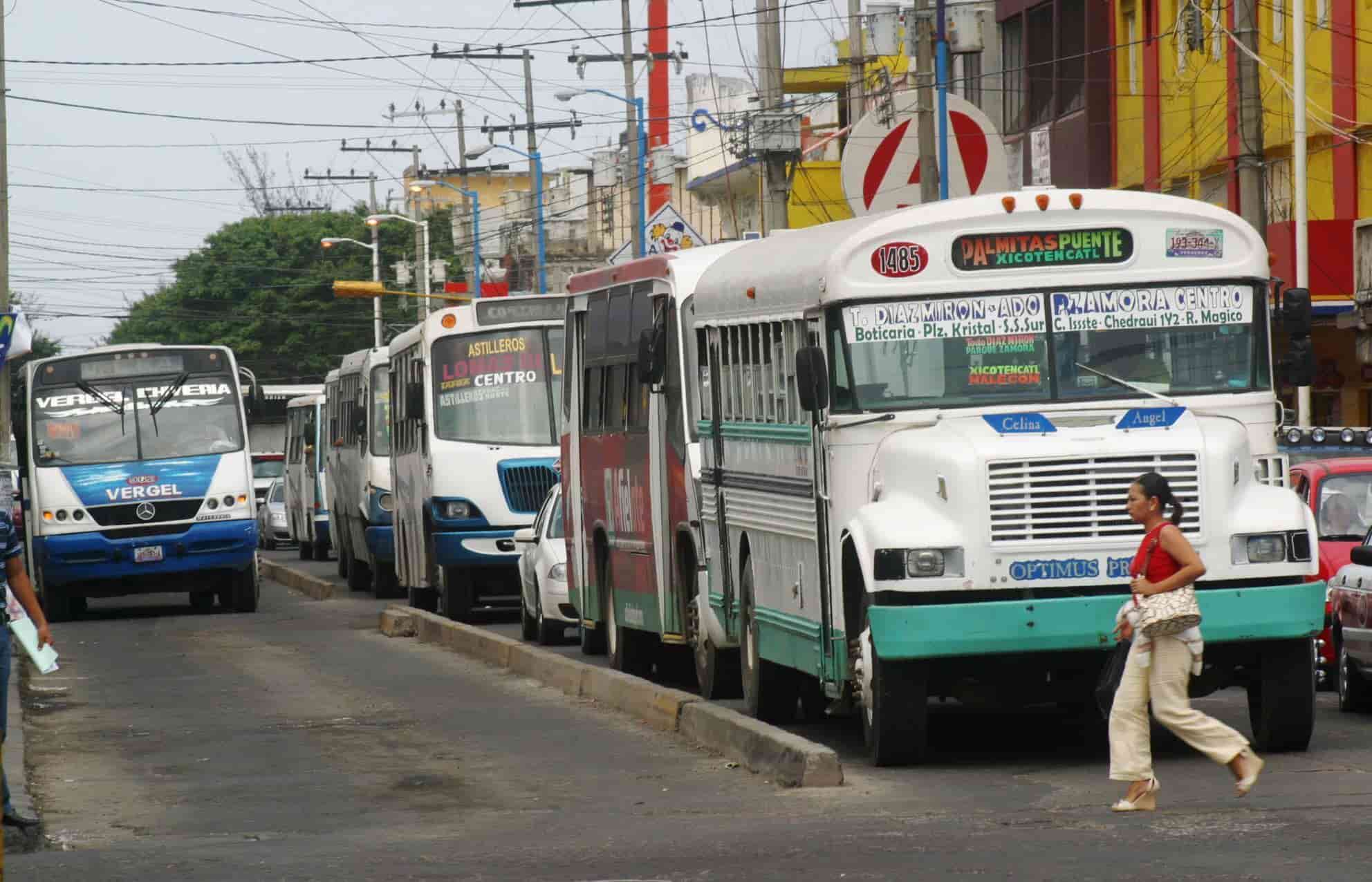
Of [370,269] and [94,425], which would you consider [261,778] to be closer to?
[94,425]

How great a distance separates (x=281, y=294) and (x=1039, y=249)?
88.1 meters

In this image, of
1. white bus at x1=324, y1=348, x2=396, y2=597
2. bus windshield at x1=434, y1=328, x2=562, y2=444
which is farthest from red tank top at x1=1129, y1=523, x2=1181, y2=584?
white bus at x1=324, y1=348, x2=396, y2=597

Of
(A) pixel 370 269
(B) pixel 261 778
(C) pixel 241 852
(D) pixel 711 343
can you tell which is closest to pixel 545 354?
(D) pixel 711 343

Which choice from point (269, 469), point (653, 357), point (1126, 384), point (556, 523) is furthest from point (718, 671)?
point (269, 469)

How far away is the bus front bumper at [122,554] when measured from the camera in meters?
29.3

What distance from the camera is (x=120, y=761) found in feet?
47.5

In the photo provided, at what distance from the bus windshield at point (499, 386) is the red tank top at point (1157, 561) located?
56.2 feet

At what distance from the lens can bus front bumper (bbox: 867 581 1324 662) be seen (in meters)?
11.6

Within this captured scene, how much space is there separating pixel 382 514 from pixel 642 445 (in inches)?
669

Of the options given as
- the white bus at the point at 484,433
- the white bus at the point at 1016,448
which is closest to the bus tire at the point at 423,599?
the white bus at the point at 484,433

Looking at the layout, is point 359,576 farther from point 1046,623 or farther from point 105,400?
point 1046,623

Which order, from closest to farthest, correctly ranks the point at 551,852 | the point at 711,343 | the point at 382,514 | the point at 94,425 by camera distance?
Result: the point at 551,852
the point at 711,343
the point at 94,425
the point at 382,514

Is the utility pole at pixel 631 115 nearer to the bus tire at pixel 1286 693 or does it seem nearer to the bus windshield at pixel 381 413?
the bus windshield at pixel 381 413

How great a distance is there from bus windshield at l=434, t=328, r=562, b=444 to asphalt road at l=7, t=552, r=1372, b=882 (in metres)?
9.03
